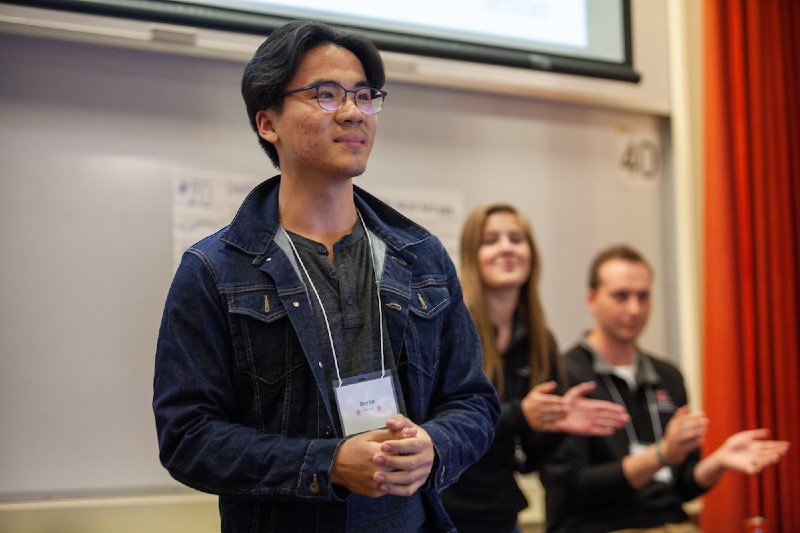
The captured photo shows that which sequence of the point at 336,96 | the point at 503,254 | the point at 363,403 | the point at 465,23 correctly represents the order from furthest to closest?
1. the point at 465,23
2. the point at 503,254
3. the point at 336,96
4. the point at 363,403

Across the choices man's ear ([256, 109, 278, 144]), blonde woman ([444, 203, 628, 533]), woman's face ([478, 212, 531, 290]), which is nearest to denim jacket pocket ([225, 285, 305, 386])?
man's ear ([256, 109, 278, 144])

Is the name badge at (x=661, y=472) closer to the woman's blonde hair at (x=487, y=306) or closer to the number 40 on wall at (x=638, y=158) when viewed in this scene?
the woman's blonde hair at (x=487, y=306)

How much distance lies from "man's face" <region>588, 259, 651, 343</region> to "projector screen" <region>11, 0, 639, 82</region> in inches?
33.3

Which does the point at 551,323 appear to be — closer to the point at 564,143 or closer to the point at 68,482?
the point at 564,143

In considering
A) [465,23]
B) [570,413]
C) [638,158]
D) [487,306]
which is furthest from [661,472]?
[465,23]

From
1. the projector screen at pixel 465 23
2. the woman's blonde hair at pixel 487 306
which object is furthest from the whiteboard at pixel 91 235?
the woman's blonde hair at pixel 487 306

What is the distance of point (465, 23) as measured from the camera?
3037 millimetres

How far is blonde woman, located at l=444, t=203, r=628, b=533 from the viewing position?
7.15 ft

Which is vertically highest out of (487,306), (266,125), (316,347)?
(266,125)

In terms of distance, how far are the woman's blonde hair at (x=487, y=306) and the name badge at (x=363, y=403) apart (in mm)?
1052

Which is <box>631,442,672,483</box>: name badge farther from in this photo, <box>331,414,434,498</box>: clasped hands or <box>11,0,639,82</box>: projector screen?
<box>331,414,434,498</box>: clasped hands

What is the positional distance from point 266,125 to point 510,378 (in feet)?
4.03

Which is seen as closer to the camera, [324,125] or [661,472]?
[324,125]

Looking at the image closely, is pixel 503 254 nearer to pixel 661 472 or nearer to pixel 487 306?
pixel 487 306
